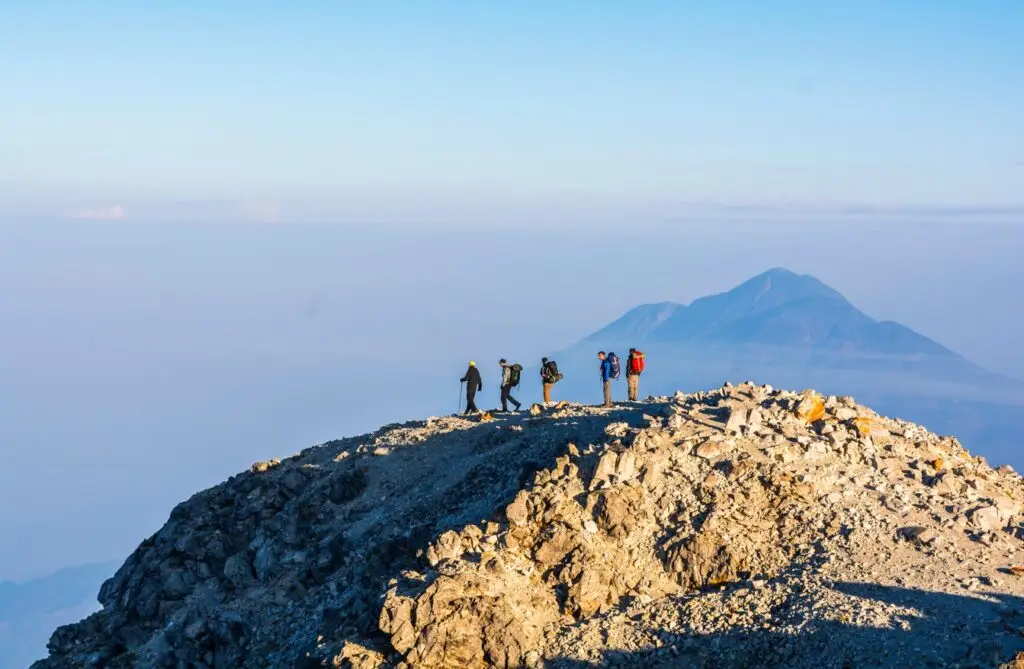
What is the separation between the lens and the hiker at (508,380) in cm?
3597

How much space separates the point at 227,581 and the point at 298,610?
196 inches

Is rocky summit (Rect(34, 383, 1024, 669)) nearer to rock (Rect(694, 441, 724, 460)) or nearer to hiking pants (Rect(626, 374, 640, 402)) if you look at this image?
rock (Rect(694, 441, 724, 460))

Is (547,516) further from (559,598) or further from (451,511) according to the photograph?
(451,511)

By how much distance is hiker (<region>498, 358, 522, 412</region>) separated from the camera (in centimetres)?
3597

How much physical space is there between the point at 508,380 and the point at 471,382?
1.51 metres

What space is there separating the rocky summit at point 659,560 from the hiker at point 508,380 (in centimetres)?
562

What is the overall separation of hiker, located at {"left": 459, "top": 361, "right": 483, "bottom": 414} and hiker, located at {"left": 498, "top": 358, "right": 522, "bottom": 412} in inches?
38.6

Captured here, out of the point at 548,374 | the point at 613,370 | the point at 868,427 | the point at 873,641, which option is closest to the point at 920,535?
the point at 873,641

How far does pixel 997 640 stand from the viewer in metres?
18.5

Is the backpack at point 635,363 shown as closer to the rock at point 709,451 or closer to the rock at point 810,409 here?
the rock at point 810,409

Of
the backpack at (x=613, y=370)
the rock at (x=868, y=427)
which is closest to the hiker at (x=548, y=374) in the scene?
the backpack at (x=613, y=370)

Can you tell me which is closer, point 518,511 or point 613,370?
point 518,511

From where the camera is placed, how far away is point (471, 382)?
122 ft

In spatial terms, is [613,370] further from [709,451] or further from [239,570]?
[239,570]
